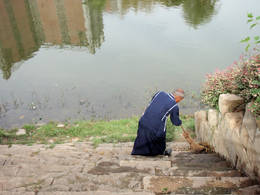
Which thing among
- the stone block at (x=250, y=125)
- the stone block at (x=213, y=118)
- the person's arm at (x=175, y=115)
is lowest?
the stone block at (x=213, y=118)

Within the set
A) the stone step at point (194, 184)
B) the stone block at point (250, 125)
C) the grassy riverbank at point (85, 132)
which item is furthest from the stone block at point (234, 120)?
the grassy riverbank at point (85, 132)

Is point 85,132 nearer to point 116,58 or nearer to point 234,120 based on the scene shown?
point 234,120

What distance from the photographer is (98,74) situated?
10242 mm

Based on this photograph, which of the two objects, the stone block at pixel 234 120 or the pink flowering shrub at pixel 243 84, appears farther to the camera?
the stone block at pixel 234 120

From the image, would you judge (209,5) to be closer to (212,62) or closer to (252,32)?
(252,32)

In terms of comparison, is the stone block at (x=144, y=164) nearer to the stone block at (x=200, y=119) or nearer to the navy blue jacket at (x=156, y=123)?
the navy blue jacket at (x=156, y=123)

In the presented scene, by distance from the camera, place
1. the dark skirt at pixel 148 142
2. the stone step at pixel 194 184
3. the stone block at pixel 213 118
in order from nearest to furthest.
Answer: the stone step at pixel 194 184, the dark skirt at pixel 148 142, the stone block at pixel 213 118

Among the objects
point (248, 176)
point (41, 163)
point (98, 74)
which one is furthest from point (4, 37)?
point (248, 176)

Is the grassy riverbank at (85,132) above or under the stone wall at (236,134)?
under

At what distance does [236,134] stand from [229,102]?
0.59 meters

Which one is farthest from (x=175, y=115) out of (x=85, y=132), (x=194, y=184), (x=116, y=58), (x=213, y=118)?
(x=116, y=58)

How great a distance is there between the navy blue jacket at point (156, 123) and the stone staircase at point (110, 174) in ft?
0.87

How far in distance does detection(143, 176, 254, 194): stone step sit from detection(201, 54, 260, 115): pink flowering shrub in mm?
958

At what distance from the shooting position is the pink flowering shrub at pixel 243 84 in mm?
3303
